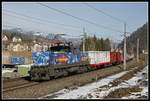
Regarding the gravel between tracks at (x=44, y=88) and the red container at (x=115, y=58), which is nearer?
the gravel between tracks at (x=44, y=88)

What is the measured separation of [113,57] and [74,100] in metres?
50.2

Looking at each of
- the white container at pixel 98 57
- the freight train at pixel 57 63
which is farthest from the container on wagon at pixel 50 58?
the white container at pixel 98 57

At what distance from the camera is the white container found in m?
47.3

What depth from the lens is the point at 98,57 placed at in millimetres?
52031

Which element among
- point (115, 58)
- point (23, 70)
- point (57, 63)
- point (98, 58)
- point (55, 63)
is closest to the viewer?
point (55, 63)

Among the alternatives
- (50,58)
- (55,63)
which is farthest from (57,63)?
(50,58)

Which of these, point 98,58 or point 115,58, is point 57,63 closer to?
point 98,58

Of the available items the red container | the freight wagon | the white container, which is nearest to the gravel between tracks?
the freight wagon

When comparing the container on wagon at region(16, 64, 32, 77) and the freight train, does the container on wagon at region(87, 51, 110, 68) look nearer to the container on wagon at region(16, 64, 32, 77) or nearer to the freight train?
the freight train

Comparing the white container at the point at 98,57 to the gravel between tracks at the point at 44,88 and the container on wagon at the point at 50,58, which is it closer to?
the container on wagon at the point at 50,58

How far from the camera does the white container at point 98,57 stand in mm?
47312

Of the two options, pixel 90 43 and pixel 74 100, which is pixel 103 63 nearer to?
pixel 74 100

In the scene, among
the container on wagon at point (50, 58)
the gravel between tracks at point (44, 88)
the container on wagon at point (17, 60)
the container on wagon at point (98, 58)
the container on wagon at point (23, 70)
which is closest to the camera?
the gravel between tracks at point (44, 88)

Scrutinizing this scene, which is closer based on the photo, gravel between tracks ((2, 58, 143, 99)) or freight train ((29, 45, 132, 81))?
gravel between tracks ((2, 58, 143, 99))
